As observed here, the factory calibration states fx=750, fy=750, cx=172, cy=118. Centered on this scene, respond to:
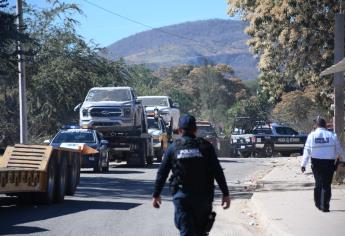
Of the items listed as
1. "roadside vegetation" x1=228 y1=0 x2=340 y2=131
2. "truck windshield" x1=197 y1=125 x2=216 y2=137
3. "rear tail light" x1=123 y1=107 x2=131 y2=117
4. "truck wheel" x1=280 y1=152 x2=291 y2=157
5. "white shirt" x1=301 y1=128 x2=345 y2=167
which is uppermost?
"roadside vegetation" x1=228 y1=0 x2=340 y2=131

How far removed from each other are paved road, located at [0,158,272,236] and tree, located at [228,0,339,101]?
20.5 ft

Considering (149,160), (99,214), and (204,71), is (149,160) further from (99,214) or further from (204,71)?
(204,71)

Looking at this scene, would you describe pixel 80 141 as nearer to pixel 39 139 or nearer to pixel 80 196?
pixel 80 196

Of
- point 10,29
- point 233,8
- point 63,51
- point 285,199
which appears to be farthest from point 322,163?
point 63,51

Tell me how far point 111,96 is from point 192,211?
2457 centimetres

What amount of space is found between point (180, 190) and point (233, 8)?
2117 cm

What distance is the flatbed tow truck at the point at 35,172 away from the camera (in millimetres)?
15125

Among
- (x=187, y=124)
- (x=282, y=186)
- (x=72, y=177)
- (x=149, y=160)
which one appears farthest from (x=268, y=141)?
(x=187, y=124)

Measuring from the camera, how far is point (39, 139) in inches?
1655

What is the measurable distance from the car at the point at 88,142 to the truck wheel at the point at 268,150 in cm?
1824

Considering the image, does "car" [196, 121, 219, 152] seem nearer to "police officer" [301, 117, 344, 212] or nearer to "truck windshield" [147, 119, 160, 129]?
"truck windshield" [147, 119, 160, 129]

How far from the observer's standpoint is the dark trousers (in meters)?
14.1

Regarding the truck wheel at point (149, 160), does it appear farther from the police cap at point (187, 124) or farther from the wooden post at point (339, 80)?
the police cap at point (187, 124)

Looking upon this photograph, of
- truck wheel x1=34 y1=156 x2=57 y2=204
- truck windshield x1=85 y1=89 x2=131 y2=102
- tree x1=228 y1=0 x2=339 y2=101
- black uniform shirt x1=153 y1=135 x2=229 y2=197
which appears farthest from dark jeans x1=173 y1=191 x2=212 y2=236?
truck windshield x1=85 y1=89 x2=131 y2=102
